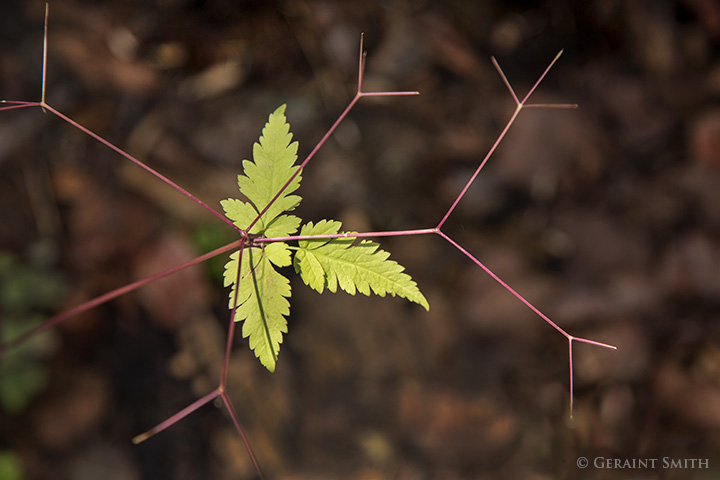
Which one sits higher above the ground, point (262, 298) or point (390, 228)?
point (390, 228)

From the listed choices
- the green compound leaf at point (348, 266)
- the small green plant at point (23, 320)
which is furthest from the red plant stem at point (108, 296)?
the small green plant at point (23, 320)

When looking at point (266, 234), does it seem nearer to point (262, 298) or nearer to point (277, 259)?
point (277, 259)

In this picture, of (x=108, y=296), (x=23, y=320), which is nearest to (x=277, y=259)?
(x=108, y=296)

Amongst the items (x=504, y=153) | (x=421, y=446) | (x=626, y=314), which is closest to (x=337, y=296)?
(x=421, y=446)

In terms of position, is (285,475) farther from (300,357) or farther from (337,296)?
(337,296)

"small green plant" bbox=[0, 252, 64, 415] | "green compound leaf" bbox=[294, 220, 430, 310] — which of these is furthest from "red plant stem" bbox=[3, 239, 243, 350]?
"small green plant" bbox=[0, 252, 64, 415]

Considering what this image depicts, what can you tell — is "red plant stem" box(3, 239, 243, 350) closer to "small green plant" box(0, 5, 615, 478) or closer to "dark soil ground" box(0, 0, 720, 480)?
"small green plant" box(0, 5, 615, 478)
